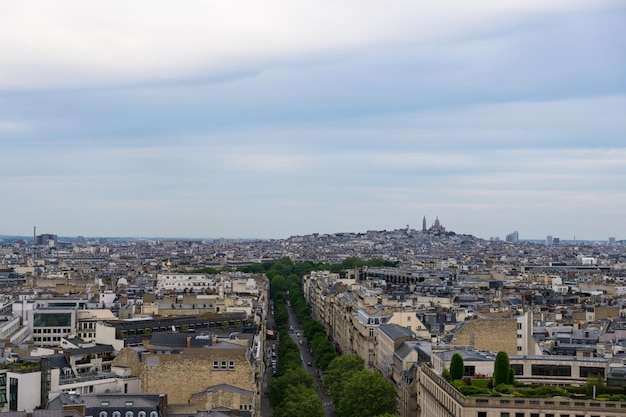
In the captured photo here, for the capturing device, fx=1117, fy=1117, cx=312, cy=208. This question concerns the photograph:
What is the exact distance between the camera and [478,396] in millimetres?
55500

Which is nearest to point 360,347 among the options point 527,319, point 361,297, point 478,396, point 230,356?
point 361,297

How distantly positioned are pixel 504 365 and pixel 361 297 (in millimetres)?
67462

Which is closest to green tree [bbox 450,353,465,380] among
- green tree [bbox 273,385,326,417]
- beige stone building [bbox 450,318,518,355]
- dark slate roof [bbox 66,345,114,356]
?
green tree [bbox 273,385,326,417]

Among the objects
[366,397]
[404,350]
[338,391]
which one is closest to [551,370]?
[366,397]

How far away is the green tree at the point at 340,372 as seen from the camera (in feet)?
288

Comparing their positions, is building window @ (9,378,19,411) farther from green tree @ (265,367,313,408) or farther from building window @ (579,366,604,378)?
building window @ (579,366,604,378)

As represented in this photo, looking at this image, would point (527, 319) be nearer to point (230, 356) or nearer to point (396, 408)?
point (396, 408)

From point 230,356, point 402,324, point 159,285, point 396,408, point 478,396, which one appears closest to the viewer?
point 478,396

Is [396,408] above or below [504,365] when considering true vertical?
below

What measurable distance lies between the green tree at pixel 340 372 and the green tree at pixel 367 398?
7705 mm

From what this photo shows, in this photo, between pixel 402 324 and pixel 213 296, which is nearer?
pixel 402 324

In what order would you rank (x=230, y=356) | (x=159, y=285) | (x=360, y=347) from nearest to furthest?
1. (x=230, y=356)
2. (x=360, y=347)
3. (x=159, y=285)

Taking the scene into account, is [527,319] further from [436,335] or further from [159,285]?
[159,285]

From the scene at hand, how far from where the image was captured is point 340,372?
9119cm
